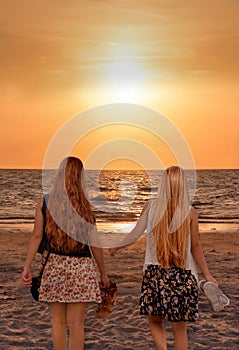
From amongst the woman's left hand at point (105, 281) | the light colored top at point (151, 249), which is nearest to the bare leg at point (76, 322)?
the woman's left hand at point (105, 281)

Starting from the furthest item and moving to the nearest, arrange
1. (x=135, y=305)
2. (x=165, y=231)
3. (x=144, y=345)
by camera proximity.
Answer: (x=135, y=305), (x=144, y=345), (x=165, y=231)

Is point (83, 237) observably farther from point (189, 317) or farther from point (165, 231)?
point (189, 317)

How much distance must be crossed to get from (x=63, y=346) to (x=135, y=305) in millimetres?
3461

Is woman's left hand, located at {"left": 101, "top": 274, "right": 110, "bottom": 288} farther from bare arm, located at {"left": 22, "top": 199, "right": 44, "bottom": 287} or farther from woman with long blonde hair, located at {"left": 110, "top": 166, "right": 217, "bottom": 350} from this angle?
bare arm, located at {"left": 22, "top": 199, "right": 44, "bottom": 287}

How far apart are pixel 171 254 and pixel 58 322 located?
119cm

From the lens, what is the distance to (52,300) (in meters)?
5.32

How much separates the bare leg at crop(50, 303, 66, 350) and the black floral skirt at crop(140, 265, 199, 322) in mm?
720

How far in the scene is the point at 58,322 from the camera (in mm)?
5414

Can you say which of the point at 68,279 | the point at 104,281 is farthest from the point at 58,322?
the point at 104,281

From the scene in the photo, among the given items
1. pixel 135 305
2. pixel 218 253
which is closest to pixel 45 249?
pixel 135 305

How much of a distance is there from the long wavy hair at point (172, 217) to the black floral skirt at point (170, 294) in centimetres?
12

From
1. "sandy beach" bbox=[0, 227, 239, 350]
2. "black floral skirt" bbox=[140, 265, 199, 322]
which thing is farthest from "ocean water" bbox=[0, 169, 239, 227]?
"black floral skirt" bbox=[140, 265, 199, 322]

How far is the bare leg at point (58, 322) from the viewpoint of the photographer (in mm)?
5410

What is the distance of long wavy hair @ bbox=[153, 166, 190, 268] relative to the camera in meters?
5.12
